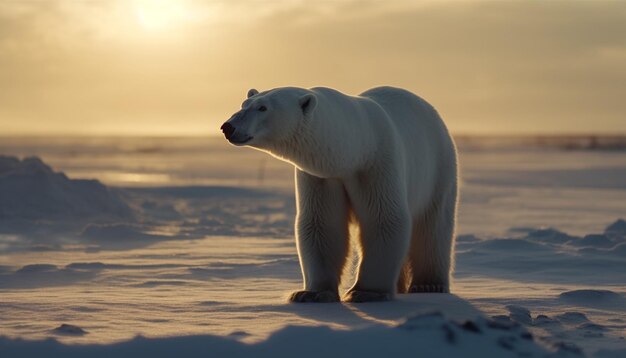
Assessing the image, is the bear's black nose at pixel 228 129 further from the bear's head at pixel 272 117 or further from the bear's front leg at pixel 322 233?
the bear's front leg at pixel 322 233

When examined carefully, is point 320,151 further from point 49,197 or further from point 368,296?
point 49,197

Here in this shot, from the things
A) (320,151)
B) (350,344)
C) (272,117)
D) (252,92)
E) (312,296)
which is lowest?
(350,344)

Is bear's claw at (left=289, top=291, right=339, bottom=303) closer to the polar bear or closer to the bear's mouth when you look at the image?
the polar bear

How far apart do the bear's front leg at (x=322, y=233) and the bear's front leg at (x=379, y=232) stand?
4.3 inches

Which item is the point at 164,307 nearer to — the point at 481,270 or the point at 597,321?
the point at 597,321

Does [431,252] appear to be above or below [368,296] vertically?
above

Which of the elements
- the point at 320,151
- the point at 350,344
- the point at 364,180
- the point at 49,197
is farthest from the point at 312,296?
the point at 49,197

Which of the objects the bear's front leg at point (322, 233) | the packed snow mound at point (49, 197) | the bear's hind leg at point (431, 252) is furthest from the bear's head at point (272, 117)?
the packed snow mound at point (49, 197)

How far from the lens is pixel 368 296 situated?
17.0 feet

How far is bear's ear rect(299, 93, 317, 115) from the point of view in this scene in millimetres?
4777

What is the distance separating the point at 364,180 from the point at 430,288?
102 cm

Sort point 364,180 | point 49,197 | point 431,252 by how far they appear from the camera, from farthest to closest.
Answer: point 49,197 → point 431,252 → point 364,180

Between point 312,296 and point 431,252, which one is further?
point 431,252

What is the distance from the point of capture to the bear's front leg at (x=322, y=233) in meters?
5.25
